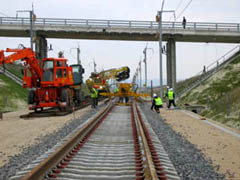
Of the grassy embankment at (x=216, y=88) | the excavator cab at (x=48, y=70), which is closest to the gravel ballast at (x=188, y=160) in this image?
the excavator cab at (x=48, y=70)

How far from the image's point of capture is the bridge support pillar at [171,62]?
36438 mm

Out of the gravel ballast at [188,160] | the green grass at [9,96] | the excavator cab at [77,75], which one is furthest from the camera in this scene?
the green grass at [9,96]

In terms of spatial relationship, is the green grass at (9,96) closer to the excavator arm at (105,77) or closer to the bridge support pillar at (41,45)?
the bridge support pillar at (41,45)

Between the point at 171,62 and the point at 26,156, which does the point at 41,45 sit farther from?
the point at 26,156

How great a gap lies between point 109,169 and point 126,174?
19.5 inches

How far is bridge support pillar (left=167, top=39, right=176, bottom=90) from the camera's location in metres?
36.4

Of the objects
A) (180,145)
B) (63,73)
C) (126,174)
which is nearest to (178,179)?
(126,174)

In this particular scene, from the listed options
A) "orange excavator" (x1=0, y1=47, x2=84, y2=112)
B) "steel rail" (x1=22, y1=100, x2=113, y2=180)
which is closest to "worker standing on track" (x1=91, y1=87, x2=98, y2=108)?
"orange excavator" (x1=0, y1=47, x2=84, y2=112)

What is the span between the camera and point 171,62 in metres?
36.9

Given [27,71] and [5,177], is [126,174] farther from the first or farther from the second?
[27,71]

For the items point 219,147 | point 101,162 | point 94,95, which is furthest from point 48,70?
point 219,147

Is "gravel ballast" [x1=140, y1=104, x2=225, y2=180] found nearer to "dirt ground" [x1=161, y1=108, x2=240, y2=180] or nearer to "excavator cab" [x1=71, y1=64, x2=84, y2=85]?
"dirt ground" [x1=161, y1=108, x2=240, y2=180]

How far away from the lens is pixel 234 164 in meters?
6.02

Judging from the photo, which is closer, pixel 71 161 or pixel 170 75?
pixel 71 161
